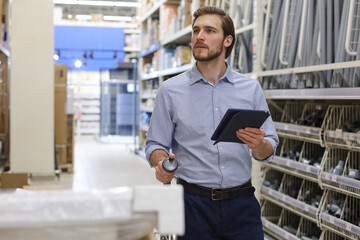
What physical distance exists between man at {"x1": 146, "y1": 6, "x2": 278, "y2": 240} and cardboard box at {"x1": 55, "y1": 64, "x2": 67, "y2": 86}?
18.6ft

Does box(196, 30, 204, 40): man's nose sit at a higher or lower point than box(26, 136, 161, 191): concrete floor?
higher

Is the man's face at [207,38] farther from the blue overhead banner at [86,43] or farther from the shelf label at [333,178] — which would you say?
the blue overhead banner at [86,43]

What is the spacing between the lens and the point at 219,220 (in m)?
2.08

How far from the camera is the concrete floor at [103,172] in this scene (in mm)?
6871

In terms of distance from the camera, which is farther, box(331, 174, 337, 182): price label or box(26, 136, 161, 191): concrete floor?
box(26, 136, 161, 191): concrete floor

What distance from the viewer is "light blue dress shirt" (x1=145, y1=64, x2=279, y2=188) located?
2127 millimetres

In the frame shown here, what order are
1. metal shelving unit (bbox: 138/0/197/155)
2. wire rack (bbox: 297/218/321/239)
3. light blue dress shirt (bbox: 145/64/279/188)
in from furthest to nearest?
1. metal shelving unit (bbox: 138/0/197/155)
2. wire rack (bbox: 297/218/321/239)
3. light blue dress shirt (bbox: 145/64/279/188)

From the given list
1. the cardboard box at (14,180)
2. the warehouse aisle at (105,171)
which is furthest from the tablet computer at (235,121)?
the cardboard box at (14,180)

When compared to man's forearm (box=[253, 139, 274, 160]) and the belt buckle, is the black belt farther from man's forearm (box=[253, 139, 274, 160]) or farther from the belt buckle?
man's forearm (box=[253, 139, 274, 160])

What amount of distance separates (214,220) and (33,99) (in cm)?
472

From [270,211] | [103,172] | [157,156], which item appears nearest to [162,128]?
[157,156]

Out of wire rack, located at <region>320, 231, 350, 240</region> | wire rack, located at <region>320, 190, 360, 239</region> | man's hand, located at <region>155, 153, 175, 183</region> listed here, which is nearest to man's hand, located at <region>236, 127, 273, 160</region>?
man's hand, located at <region>155, 153, 175, 183</region>

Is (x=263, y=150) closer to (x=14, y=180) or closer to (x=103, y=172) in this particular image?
(x=14, y=180)

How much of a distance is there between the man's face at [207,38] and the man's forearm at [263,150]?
0.45 m
